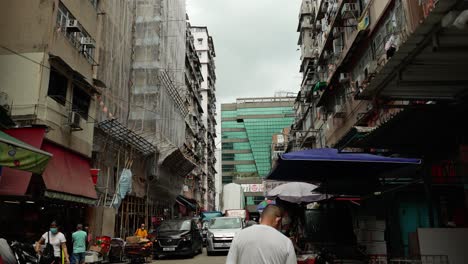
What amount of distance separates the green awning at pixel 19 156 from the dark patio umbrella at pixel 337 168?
19.2ft

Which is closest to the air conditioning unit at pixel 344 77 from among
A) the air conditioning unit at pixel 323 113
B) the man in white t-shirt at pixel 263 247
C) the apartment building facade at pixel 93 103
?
the air conditioning unit at pixel 323 113

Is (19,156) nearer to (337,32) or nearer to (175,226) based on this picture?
(175,226)

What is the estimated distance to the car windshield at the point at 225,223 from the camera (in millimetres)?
20609

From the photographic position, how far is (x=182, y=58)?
38.1 metres

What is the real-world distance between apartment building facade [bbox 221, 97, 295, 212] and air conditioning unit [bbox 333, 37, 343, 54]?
77.1m

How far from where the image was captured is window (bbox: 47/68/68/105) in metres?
15.6

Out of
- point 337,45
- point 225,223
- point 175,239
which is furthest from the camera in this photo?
point 337,45

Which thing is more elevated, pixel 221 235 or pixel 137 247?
pixel 221 235

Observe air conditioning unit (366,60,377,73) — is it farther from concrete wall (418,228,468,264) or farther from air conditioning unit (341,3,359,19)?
concrete wall (418,228,468,264)

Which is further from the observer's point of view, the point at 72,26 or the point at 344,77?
the point at 344,77

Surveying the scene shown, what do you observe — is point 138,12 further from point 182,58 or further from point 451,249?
point 451,249

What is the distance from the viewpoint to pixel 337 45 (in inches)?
953

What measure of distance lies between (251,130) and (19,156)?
98.3 m

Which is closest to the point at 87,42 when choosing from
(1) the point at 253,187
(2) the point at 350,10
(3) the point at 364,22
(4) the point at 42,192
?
(4) the point at 42,192
